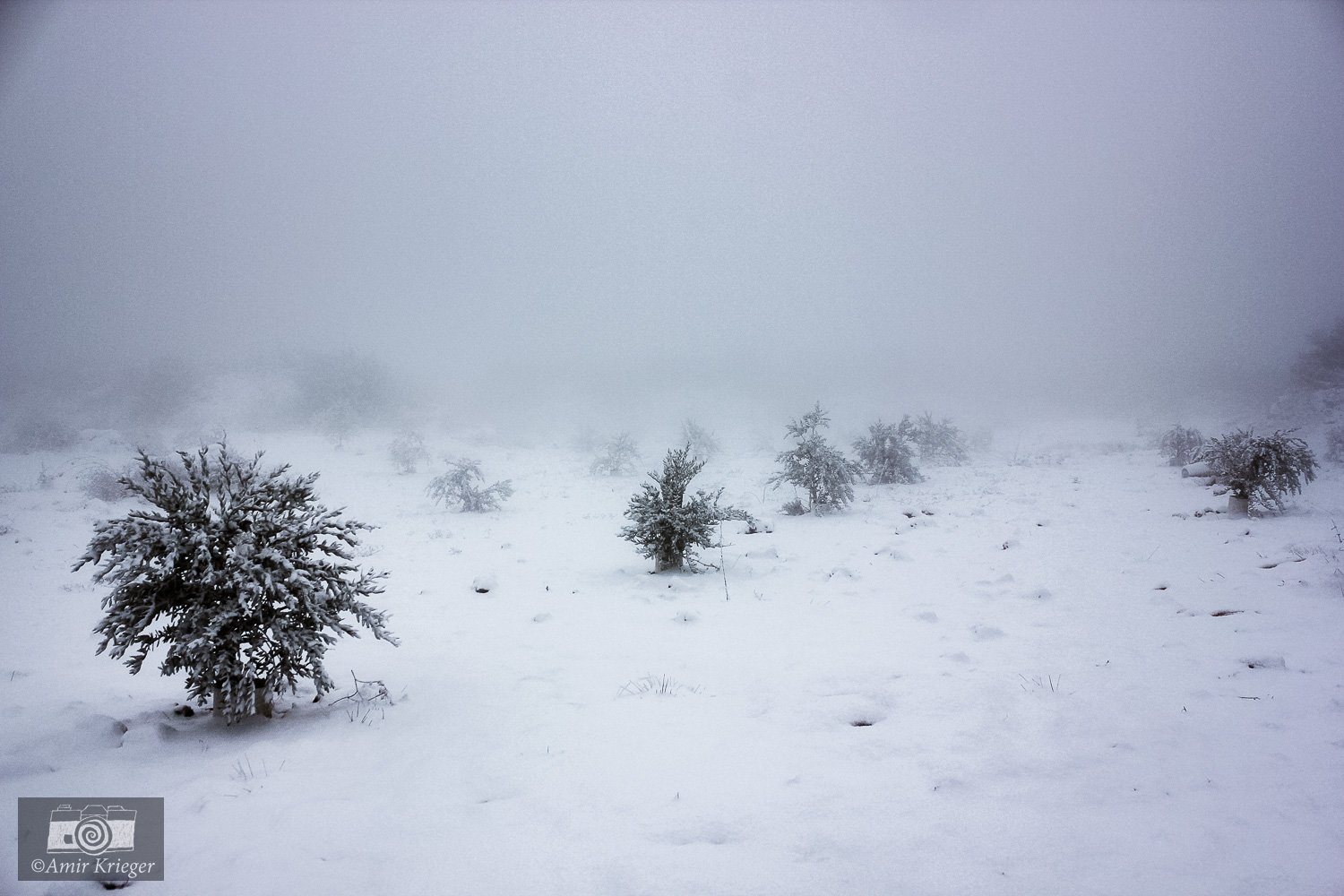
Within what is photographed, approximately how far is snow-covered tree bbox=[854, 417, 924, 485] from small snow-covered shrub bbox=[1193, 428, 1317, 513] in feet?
32.8

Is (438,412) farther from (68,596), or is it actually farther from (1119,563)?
(1119,563)

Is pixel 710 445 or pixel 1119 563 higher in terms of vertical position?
pixel 710 445

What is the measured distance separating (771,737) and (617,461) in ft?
81.3

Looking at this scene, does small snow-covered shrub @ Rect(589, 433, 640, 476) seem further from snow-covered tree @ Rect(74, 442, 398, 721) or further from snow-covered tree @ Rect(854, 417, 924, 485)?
snow-covered tree @ Rect(74, 442, 398, 721)

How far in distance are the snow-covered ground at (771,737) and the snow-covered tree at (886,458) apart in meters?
11.7

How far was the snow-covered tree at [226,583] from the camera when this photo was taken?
422cm

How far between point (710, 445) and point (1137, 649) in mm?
29882

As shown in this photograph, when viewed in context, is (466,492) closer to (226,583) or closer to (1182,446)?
(226,583)

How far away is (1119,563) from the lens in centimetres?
945

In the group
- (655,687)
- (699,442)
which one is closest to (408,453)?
(699,442)

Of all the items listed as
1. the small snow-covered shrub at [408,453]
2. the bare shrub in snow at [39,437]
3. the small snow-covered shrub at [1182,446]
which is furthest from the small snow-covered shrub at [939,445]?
the bare shrub in snow at [39,437]

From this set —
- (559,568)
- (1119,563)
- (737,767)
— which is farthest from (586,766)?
(1119,563)

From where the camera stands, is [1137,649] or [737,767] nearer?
[737,767]

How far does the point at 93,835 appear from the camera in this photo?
123 inches
